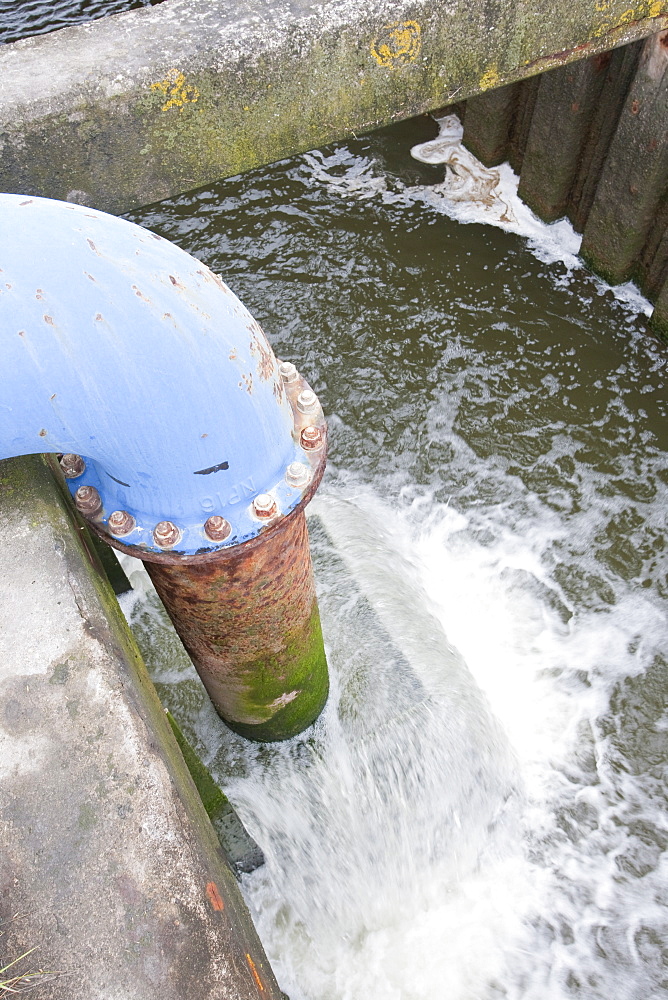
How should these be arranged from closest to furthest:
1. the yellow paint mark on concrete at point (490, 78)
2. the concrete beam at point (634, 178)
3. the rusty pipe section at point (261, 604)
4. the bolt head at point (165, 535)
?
the bolt head at point (165, 535) < the rusty pipe section at point (261, 604) < the yellow paint mark on concrete at point (490, 78) < the concrete beam at point (634, 178)

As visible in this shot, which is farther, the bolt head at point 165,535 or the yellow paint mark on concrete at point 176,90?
the yellow paint mark on concrete at point 176,90

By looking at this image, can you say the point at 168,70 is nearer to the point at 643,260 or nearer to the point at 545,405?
the point at 545,405

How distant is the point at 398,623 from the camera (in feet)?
Answer: 11.7

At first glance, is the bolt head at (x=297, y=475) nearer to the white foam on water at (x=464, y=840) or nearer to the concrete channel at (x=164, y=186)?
the concrete channel at (x=164, y=186)

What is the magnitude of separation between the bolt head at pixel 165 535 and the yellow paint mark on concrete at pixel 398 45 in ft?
6.79

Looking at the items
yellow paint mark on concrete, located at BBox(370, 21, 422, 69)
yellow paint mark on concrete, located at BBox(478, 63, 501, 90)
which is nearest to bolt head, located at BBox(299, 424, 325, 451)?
yellow paint mark on concrete, located at BBox(370, 21, 422, 69)

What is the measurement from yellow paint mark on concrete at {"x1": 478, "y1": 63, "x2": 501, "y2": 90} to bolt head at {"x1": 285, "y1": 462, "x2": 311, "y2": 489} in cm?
212

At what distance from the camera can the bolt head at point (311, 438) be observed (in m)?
1.79

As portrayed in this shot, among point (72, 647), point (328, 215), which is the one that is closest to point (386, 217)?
point (328, 215)

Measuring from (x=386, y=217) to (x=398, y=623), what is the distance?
3276 mm

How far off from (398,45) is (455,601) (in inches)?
105

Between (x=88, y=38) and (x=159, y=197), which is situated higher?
(x=88, y=38)

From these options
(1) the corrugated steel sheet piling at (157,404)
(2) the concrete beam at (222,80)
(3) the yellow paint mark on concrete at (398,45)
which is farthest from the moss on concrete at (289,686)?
(3) the yellow paint mark on concrete at (398,45)

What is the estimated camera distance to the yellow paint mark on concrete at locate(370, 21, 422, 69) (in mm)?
2637
